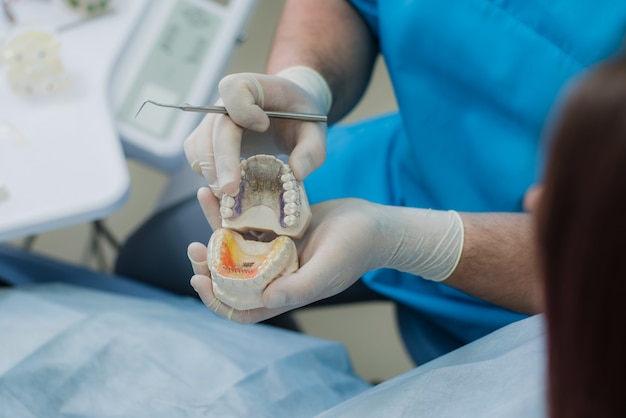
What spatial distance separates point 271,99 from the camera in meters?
0.81

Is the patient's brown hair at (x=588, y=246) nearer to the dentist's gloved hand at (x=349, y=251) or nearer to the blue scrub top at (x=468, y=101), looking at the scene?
the dentist's gloved hand at (x=349, y=251)

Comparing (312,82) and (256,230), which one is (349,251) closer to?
(256,230)

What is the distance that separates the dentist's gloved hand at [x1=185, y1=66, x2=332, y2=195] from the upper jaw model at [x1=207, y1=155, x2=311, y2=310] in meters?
0.02

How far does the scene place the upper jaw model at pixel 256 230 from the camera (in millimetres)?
700

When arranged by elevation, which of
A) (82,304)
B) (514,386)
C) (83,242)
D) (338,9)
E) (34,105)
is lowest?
(83,242)

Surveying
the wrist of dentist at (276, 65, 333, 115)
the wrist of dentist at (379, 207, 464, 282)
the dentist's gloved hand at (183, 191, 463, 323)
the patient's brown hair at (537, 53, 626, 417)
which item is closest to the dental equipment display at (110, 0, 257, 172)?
the wrist of dentist at (276, 65, 333, 115)

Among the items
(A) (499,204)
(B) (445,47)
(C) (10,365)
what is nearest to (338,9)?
(B) (445,47)

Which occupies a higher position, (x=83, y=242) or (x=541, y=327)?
(x=541, y=327)

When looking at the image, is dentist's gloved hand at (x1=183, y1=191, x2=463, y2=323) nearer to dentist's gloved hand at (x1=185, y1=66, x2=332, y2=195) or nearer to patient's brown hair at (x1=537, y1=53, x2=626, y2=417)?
dentist's gloved hand at (x1=185, y1=66, x2=332, y2=195)

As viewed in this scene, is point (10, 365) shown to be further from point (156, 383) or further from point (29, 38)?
point (29, 38)

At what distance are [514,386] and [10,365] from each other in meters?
0.64

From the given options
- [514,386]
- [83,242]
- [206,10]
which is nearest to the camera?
[514,386]

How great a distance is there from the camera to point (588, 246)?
1.18 feet

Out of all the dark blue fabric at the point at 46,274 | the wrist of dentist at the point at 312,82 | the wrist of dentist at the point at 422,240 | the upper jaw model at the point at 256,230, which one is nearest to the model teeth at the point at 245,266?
the upper jaw model at the point at 256,230
